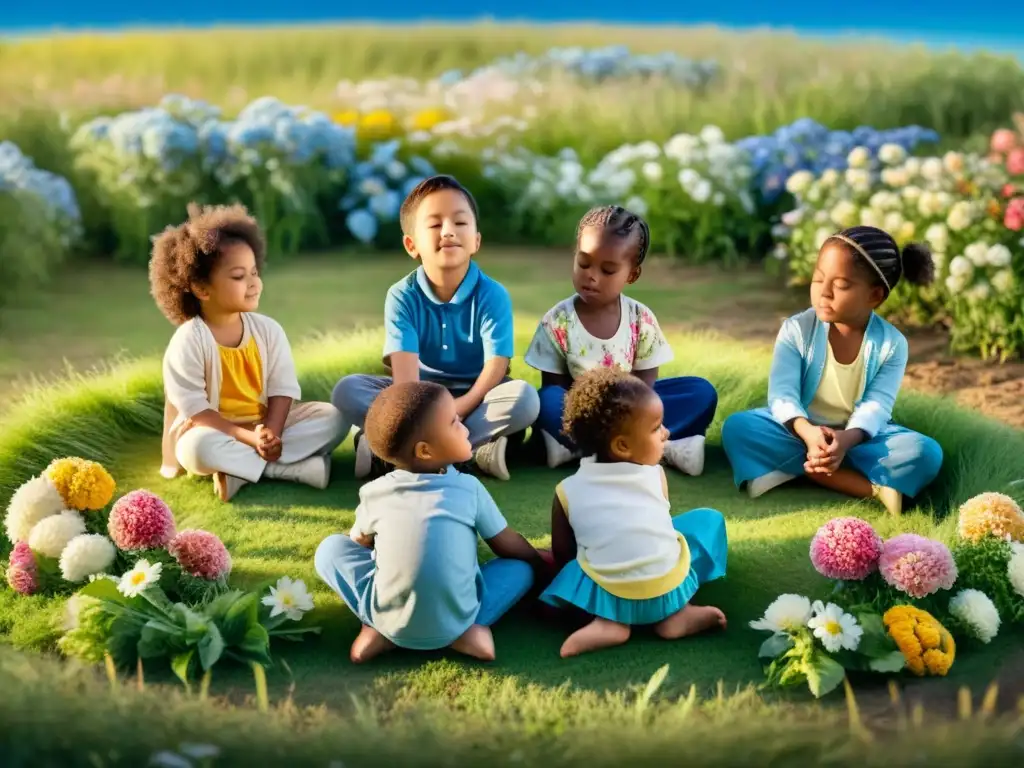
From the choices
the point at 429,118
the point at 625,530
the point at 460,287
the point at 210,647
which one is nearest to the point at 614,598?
the point at 625,530

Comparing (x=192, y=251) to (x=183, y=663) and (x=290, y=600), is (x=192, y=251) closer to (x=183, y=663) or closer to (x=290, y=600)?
(x=290, y=600)

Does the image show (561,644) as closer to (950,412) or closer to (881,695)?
(881,695)

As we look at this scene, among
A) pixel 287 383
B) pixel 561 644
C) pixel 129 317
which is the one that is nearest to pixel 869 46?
pixel 129 317

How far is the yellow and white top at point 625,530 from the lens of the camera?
3998 millimetres

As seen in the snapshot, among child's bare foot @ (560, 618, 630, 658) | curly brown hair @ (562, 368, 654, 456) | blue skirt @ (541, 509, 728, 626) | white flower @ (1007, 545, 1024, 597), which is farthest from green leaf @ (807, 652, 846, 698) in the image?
curly brown hair @ (562, 368, 654, 456)

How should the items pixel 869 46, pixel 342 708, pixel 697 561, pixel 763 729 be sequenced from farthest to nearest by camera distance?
1. pixel 869 46
2. pixel 697 561
3. pixel 342 708
4. pixel 763 729

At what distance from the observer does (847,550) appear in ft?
13.3

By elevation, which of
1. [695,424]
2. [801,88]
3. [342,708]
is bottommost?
[342,708]

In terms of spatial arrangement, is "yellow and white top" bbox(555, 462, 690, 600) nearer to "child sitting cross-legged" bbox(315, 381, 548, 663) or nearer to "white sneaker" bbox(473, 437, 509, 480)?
"child sitting cross-legged" bbox(315, 381, 548, 663)

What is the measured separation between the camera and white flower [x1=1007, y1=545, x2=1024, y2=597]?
4.13 meters

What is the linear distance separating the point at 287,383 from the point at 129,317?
134 inches

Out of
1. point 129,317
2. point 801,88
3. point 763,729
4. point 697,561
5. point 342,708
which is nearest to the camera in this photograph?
point 763,729

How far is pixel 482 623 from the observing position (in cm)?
408

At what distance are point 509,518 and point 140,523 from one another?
152 centimetres
